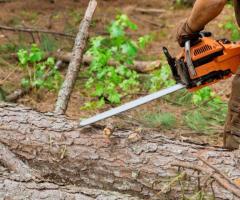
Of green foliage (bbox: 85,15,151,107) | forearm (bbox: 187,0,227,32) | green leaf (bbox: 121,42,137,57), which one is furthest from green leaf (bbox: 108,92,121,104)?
forearm (bbox: 187,0,227,32)

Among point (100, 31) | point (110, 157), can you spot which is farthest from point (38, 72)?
point (110, 157)

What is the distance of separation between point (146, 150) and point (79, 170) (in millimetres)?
457

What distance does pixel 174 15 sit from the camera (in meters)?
9.12

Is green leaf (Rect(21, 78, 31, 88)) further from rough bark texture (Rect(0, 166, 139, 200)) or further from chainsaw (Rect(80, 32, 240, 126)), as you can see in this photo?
rough bark texture (Rect(0, 166, 139, 200))

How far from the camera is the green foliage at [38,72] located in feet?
18.1

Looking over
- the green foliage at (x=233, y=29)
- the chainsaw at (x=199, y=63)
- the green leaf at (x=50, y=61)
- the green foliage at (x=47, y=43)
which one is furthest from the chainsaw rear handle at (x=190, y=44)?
the green foliage at (x=233, y=29)

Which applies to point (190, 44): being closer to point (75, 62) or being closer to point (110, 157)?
point (110, 157)

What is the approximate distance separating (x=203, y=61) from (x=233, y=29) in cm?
422

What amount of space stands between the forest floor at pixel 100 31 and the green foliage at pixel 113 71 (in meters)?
0.15

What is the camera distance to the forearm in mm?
3213

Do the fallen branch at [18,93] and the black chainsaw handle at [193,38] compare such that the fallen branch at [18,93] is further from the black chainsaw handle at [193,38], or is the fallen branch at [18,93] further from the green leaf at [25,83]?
the black chainsaw handle at [193,38]

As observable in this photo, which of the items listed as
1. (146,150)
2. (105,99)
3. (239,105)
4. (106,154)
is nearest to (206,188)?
(146,150)

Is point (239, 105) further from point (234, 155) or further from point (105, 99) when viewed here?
point (105, 99)

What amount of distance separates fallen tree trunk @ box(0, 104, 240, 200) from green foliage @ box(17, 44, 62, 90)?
218 cm
